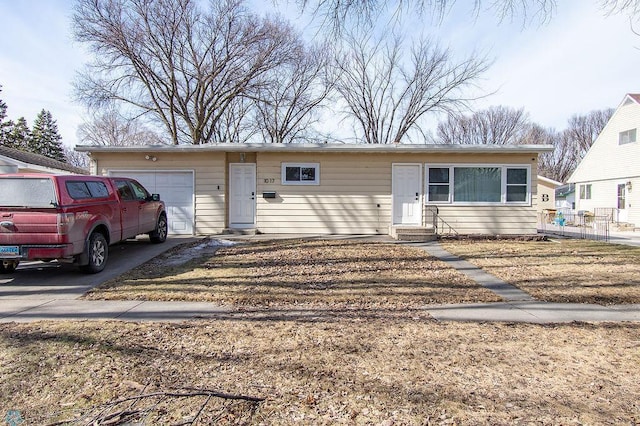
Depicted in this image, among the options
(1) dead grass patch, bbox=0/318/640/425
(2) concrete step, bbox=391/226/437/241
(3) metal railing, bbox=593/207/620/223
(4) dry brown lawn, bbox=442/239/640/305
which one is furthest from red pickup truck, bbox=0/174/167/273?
(3) metal railing, bbox=593/207/620/223

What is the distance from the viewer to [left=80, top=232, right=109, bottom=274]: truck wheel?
20.7ft

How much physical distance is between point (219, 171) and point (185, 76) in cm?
1428

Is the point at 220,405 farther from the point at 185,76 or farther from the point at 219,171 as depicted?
the point at 185,76

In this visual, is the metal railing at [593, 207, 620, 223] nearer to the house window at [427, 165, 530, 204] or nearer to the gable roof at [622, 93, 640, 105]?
the gable roof at [622, 93, 640, 105]

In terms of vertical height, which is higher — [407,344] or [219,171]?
[219,171]

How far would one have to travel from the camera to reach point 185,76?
2258 cm

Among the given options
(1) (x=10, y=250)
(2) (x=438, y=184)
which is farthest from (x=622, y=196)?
(1) (x=10, y=250)

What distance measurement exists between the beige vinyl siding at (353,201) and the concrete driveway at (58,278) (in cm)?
405

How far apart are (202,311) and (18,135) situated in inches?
1823

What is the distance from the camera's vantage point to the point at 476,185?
11531 mm

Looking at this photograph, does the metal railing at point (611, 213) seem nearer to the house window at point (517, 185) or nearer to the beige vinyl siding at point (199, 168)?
the house window at point (517, 185)

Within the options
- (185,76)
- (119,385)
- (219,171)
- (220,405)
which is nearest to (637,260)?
(220,405)

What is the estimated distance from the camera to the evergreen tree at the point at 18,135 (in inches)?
1477

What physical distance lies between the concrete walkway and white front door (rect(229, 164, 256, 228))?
650 centimetres
